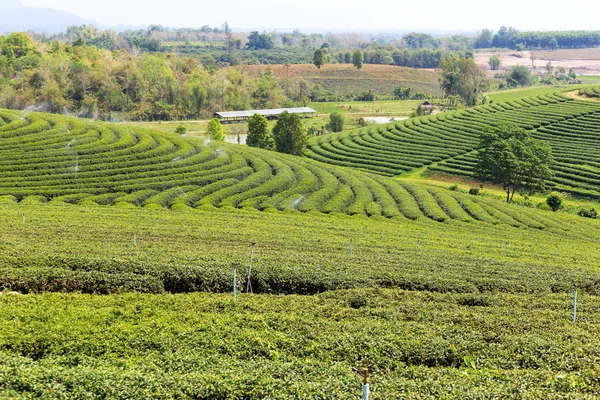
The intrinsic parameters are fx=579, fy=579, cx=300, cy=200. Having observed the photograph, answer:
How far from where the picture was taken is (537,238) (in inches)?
1545

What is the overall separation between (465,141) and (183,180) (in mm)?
51488

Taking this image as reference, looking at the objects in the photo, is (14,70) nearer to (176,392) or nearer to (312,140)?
(312,140)

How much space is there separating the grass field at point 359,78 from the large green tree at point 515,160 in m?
96.8

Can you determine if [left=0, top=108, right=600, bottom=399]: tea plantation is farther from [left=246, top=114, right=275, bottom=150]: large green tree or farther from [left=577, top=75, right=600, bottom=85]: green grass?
[left=577, top=75, right=600, bottom=85]: green grass

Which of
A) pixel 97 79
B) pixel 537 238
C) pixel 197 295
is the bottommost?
pixel 537 238

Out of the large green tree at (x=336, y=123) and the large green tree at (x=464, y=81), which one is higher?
the large green tree at (x=464, y=81)

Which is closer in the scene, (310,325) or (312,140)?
(310,325)

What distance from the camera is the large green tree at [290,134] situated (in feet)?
242

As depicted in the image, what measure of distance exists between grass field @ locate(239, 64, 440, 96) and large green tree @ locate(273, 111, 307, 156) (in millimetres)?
84767

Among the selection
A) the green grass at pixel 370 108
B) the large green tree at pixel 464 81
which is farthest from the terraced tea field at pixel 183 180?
the large green tree at pixel 464 81

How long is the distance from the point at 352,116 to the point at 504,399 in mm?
119098

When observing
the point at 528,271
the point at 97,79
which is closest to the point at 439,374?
the point at 528,271

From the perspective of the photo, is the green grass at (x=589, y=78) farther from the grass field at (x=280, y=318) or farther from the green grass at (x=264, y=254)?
the grass field at (x=280, y=318)

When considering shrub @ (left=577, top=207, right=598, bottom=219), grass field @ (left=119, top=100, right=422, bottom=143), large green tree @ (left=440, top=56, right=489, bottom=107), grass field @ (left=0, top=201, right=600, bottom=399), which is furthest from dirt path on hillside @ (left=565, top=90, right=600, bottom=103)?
grass field @ (left=0, top=201, right=600, bottom=399)
